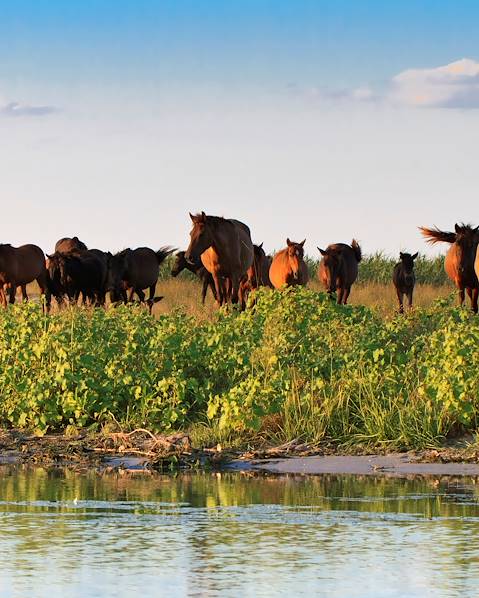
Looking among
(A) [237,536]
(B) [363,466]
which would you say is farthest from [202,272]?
(A) [237,536]

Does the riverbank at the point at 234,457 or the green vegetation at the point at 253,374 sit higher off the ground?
the green vegetation at the point at 253,374

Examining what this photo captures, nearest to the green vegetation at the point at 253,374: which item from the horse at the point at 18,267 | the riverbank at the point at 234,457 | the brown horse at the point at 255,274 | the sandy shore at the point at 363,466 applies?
the riverbank at the point at 234,457

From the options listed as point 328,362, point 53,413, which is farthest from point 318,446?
point 53,413

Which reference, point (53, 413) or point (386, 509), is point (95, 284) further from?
point (386, 509)

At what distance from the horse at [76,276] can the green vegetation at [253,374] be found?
14.5 m

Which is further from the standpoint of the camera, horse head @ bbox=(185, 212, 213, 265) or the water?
horse head @ bbox=(185, 212, 213, 265)

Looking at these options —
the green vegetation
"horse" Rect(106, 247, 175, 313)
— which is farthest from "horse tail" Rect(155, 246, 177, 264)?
the green vegetation

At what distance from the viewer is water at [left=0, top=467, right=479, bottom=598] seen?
7.40 meters

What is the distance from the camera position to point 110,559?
8.12 meters

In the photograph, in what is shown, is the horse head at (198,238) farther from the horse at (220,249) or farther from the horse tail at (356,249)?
the horse tail at (356,249)

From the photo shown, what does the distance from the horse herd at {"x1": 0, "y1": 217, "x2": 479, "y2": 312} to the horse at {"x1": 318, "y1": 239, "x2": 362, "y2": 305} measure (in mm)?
25

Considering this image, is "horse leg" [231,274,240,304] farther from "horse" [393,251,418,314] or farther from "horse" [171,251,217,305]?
"horse" [393,251,418,314]

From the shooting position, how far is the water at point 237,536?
7.40 meters

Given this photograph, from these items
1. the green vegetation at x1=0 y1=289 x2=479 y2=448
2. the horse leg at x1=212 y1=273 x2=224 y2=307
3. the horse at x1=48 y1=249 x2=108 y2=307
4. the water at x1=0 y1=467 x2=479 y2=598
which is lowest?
the water at x1=0 y1=467 x2=479 y2=598
